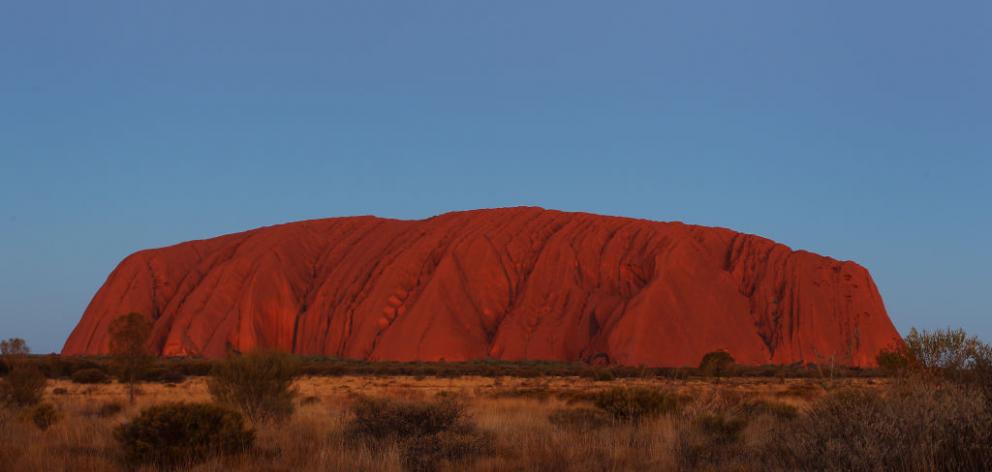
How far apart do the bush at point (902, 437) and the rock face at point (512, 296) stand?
5049 cm

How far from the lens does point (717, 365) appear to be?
140 ft

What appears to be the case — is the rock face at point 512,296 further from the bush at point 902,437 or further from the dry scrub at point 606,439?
the bush at point 902,437

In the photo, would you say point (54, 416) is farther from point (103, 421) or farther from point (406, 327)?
point (406, 327)

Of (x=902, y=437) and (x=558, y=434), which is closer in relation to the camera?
(x=902, y=437)

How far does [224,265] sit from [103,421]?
58.4 m

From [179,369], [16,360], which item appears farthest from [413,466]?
[179,369]

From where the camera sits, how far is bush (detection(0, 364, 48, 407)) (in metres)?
17.6

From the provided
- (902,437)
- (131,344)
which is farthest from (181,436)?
(131,344)

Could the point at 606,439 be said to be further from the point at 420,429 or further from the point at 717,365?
the point at 717,365

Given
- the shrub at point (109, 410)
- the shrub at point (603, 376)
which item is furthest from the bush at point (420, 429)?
the shrub at point (603, 376)

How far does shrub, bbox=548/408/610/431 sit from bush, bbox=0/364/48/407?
467 inches

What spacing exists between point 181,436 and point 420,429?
122 inches

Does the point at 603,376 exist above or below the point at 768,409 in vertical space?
below

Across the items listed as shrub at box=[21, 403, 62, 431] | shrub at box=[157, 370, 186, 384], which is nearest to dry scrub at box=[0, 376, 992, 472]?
shrub at box=[21, 403, 62, 431]
